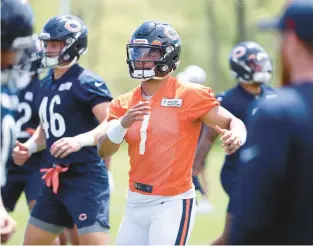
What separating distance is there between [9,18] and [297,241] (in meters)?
1.73

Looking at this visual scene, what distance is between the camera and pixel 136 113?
5090mm

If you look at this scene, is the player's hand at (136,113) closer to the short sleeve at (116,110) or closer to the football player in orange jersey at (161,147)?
the football player in orange jersey at (161,147)

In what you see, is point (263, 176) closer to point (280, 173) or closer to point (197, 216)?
point (280, 173)

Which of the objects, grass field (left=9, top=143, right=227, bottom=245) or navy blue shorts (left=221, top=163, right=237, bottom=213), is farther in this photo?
grass field (left=9, top=143, right=227, bottom=245)

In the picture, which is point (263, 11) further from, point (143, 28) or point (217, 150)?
point (143, 28)

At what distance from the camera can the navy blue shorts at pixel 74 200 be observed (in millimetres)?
6398

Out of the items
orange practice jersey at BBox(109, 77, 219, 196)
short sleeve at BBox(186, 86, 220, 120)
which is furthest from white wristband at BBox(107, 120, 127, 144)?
short sleeve at BBox(186, 86, 220, 120)

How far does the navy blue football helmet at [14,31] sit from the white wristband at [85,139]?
1960 mm

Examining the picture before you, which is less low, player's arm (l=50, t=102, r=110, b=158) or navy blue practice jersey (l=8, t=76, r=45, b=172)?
player's arm (l=50, t=102, r=110, b=158)

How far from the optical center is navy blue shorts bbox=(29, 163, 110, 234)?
6.40m

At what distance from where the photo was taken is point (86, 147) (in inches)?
257

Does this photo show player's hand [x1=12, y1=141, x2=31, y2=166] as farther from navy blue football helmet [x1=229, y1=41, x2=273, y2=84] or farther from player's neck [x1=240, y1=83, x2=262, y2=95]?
navy blue football helmet [x1=229, y1=41, x2=273, y2=84]

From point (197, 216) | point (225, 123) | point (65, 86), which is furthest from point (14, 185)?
point (197, 216)

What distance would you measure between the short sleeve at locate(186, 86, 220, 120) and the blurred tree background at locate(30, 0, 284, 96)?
1045 inches
